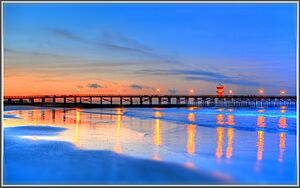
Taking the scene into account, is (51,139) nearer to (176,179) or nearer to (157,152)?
(157,152)

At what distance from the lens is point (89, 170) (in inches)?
280

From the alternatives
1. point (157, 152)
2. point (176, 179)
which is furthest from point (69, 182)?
point (157, 152)

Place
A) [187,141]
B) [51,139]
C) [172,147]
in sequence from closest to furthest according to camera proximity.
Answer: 1. [172,147]
2. [187,141]
3. [51,139]

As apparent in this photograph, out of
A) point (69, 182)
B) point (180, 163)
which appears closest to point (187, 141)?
point (180, 163)

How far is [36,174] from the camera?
6.79 metres

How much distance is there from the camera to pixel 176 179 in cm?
645

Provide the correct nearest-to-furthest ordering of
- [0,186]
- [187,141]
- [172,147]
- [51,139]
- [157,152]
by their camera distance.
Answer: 1. [0,186]
2. [157,152]
3. [172,147]
4. [187,141]
5. [51,139]

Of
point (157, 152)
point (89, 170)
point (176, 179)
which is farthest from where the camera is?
point (157, 152)

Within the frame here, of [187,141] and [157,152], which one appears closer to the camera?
[157,152]

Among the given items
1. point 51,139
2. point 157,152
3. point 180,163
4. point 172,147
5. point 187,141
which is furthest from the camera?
point 51,139

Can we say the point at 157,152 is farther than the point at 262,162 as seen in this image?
Yes

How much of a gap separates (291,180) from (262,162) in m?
1.34

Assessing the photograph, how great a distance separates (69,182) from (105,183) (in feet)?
2.41

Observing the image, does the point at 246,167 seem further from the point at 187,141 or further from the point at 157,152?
the point at 187,141
